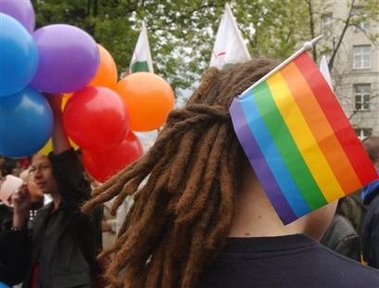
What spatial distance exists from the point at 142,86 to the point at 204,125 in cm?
203

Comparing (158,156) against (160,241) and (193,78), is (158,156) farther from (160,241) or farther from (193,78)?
(193,78)

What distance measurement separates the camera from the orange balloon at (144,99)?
3109 mm

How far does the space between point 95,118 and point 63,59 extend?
0.29m

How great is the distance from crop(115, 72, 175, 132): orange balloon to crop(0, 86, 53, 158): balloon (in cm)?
56

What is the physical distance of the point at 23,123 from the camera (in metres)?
2.55

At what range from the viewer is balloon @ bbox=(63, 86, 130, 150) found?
2.75 meters

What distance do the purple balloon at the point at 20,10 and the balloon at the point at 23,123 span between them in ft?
0.95

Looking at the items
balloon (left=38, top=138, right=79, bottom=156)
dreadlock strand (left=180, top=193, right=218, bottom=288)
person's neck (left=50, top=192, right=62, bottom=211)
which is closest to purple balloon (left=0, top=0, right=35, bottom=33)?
balloon (left=38, top=138, right=79, bottom=156)

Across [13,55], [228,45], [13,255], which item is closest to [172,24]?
[228,45]

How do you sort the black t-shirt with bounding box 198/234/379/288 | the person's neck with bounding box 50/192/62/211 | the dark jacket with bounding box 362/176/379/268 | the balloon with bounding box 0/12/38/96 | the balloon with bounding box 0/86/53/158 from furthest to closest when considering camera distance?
the dark jacket with bounding box 362/176/379/268 < the person's neck with bounding box 50/192/62/211 < the balloon with bounding box 0/86/53/158 < the balloon with bounding box 0/12/38/96 < the black t-shirt with bounding box 198/234/379/288

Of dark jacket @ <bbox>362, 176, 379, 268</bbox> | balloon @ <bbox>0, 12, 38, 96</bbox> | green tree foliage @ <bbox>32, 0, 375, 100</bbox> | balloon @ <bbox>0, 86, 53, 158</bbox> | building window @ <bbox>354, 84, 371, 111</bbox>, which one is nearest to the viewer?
balloon @ <bbox>0, 12, 38, 96</bbox>

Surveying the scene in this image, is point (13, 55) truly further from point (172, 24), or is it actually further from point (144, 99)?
point (172, 24)

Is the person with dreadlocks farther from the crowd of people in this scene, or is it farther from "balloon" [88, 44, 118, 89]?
"balloon" [88, 44, 118, 89]

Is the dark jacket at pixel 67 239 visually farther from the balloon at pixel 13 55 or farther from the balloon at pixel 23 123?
the balloon at pixel 13 55
